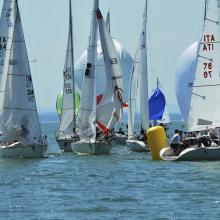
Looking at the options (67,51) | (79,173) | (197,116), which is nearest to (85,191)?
(79,173)

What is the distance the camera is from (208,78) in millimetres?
35750

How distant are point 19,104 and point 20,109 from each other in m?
0.18

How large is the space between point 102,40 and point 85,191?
16.5 metres

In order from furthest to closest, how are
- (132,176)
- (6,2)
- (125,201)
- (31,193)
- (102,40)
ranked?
1. (102,40)
2. (6,2)
3. (132,176)
4. (31,193)
5. (125,201)

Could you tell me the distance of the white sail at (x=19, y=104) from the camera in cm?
3719

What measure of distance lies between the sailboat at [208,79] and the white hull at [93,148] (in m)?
4.85

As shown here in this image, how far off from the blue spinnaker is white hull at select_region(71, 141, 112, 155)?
39.9 ft

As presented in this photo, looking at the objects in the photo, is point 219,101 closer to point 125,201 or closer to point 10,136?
point 10,136

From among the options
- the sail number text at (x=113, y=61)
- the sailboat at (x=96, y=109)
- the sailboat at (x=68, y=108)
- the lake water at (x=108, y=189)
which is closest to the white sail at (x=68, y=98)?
the sailboat at (x=68, y=108)

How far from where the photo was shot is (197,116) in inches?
1406

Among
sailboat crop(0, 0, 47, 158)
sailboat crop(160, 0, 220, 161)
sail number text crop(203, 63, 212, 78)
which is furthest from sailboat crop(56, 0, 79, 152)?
sail number text crop(203, 63, 212, 78)

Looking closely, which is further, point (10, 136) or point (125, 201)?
point (10, 136)

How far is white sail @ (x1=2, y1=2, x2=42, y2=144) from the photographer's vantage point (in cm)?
3719

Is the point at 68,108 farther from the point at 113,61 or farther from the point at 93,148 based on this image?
the point at 93,148
